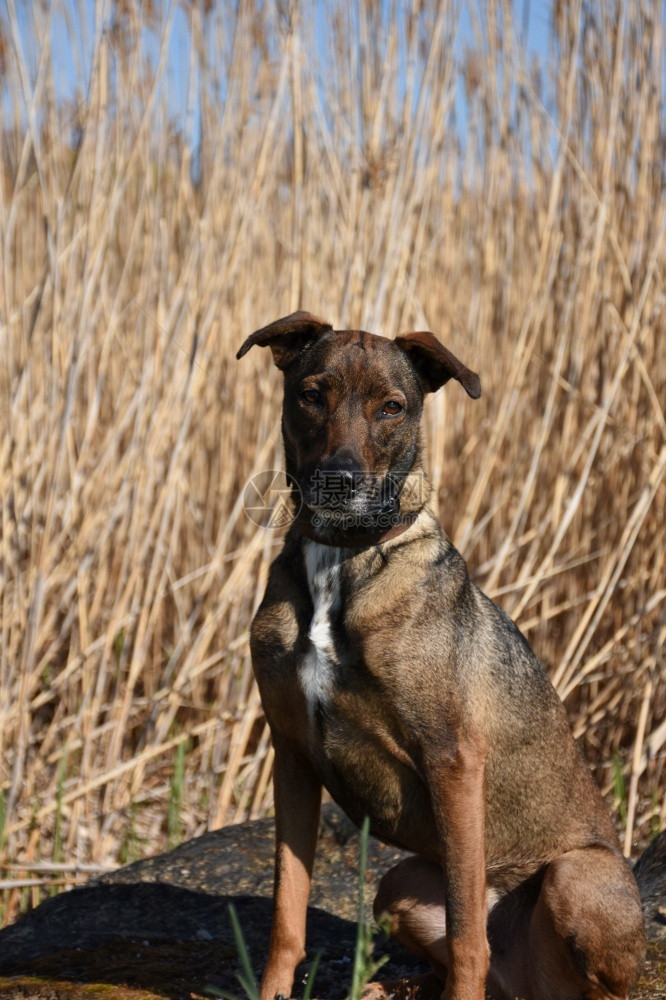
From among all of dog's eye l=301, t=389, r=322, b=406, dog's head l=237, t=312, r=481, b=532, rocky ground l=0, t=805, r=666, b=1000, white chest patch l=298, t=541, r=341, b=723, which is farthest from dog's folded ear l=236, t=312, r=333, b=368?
rocky ground l=0, t=805, r=666, b=1000

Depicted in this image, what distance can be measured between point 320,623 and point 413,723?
Result: 0.34m

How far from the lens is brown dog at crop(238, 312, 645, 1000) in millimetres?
2691

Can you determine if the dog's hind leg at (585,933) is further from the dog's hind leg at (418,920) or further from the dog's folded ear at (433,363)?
the dog's folded ear at (433,363)

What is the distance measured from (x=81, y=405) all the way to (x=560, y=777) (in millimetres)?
3016

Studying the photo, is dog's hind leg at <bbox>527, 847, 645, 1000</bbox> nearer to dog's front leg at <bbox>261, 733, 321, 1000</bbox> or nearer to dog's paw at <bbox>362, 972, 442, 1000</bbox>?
dog's paw at <bbox>362, 972, 442, 1000</bbox>

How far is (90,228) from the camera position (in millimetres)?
4258

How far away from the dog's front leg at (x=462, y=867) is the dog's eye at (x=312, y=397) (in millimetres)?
948

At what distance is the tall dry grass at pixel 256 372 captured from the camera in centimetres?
435

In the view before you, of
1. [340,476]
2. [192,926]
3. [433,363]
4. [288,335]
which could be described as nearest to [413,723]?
[340,476]

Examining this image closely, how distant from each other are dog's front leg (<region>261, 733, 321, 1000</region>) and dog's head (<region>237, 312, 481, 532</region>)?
680 mm

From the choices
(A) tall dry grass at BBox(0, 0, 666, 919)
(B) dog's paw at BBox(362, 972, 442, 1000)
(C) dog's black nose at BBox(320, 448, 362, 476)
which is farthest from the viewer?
(A) tall dry grass at BBox(0, 0, 666, 919)

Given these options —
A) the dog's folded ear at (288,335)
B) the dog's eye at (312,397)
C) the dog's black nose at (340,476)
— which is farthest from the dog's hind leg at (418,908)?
the dog's folded ear at (288,335)

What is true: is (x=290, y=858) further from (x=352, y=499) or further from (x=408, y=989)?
Answer: (x=352, y=499)

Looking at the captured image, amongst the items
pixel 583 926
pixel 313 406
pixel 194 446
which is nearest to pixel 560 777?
pixel 583 926
